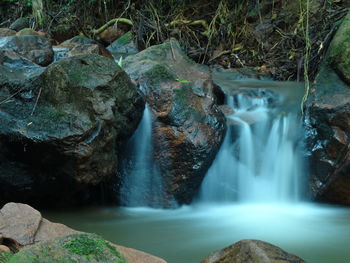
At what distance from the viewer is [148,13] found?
979cm

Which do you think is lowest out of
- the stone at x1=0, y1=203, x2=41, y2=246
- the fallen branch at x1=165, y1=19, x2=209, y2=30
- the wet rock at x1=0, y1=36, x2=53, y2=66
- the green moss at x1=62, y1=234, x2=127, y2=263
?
the fallen branch at x1=165, y1=19, x2=209, y2=30

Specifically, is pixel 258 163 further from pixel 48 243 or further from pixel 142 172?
pixel 48 243

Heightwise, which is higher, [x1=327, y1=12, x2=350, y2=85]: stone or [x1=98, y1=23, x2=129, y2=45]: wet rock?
[x1=327, y1=12, x2=350, y2=85]: stone

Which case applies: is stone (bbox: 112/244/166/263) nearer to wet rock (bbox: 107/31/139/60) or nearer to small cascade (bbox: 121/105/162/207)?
small cascade (bbox: 121/105/162/207)

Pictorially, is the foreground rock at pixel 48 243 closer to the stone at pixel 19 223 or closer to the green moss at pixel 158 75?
the stone at pixel 19 223

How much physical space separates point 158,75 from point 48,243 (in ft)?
11.8

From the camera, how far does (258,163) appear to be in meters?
5.45

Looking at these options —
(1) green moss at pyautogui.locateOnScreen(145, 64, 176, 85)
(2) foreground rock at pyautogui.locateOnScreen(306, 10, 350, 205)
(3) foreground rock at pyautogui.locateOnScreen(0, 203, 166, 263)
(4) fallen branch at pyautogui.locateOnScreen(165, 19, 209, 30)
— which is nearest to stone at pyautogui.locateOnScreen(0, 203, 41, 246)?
(3) foreground rock at pyautogui.locateOnScreen(0, 203, 166, 263)

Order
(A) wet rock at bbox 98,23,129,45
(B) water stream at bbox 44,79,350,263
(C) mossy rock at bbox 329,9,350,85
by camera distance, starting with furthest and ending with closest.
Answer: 1. (A) wet rock at bbox 98,23,129,45
2. (C) mossy rock at bbox 329,9,350,85
3. (B) water stream at bbox 44,79,350,263

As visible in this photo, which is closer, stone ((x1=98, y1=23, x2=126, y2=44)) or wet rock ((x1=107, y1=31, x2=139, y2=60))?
wet rock ((x1=107, y1=31, x2=139, y2=60))

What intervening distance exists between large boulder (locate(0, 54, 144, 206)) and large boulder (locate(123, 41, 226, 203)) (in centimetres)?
55

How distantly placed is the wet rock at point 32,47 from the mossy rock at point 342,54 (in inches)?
169

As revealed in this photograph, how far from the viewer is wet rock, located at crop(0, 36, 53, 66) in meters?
7.07

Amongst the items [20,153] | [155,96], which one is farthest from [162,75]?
[20,153]
